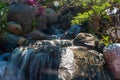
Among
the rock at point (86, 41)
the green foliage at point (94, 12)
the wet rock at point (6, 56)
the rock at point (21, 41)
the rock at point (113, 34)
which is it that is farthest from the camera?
the rock at point (21, 41)

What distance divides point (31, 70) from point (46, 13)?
4712mm

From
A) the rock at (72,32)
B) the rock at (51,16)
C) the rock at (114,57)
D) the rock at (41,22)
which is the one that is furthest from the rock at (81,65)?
the rock at (51,16)

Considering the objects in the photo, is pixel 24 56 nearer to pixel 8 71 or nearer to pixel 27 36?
pixel 8 71

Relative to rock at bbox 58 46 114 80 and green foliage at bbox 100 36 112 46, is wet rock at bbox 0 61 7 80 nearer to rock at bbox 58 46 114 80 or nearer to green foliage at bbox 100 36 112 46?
rock at bbox 58 46 114 80

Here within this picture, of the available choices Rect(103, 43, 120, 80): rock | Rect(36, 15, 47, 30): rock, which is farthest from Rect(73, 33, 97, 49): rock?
Rect(36, 15, 47, 30): rock

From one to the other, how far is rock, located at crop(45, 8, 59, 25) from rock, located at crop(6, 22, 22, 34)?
6.87ft

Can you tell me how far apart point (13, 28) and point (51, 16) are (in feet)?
8.33

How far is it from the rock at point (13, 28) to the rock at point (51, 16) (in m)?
2.09

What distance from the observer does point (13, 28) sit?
360 inches

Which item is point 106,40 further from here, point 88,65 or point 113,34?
point 88,65

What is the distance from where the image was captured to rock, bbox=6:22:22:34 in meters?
9.15

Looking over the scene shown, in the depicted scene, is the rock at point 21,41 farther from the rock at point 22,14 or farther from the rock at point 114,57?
the rock at point 114,57

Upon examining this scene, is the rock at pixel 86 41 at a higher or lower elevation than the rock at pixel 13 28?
higher

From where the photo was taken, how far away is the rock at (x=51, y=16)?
37.1 ft
